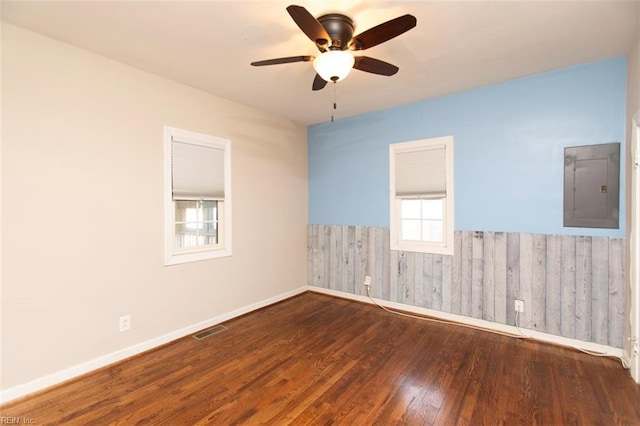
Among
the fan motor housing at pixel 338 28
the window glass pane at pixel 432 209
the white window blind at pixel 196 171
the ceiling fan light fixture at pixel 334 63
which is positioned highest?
the fan motor housing at pixel 338 28

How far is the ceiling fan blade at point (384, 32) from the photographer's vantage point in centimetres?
166

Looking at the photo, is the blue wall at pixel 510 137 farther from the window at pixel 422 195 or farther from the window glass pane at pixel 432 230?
the window glass pane at pixel 432 230

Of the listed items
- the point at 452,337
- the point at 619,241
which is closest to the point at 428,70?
the point at 619,241

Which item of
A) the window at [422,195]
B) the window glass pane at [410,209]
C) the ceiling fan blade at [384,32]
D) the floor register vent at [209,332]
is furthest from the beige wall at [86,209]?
the window glass pane at [410,209]

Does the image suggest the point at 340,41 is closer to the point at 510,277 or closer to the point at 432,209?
the point at 432,209

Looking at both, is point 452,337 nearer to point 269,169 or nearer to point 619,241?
point 619,241

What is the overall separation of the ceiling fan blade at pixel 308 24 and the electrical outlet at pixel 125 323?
2826mm

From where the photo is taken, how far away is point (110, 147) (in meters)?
2.62

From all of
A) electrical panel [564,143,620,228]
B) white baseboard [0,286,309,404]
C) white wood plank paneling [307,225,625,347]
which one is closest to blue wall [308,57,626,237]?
electrical panel [564,143,620,228]

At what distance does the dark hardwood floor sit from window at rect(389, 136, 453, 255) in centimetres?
113

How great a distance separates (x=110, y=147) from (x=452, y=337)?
3.81 m

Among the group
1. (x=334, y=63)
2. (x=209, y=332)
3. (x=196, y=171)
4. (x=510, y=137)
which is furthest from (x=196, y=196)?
(x=510, y=137)

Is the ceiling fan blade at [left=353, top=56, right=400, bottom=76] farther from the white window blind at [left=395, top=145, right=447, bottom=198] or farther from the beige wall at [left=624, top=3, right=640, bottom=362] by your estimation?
the beige wall at [left=624, top=3, right=640, bottom=362]

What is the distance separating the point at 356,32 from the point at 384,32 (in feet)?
1.69
